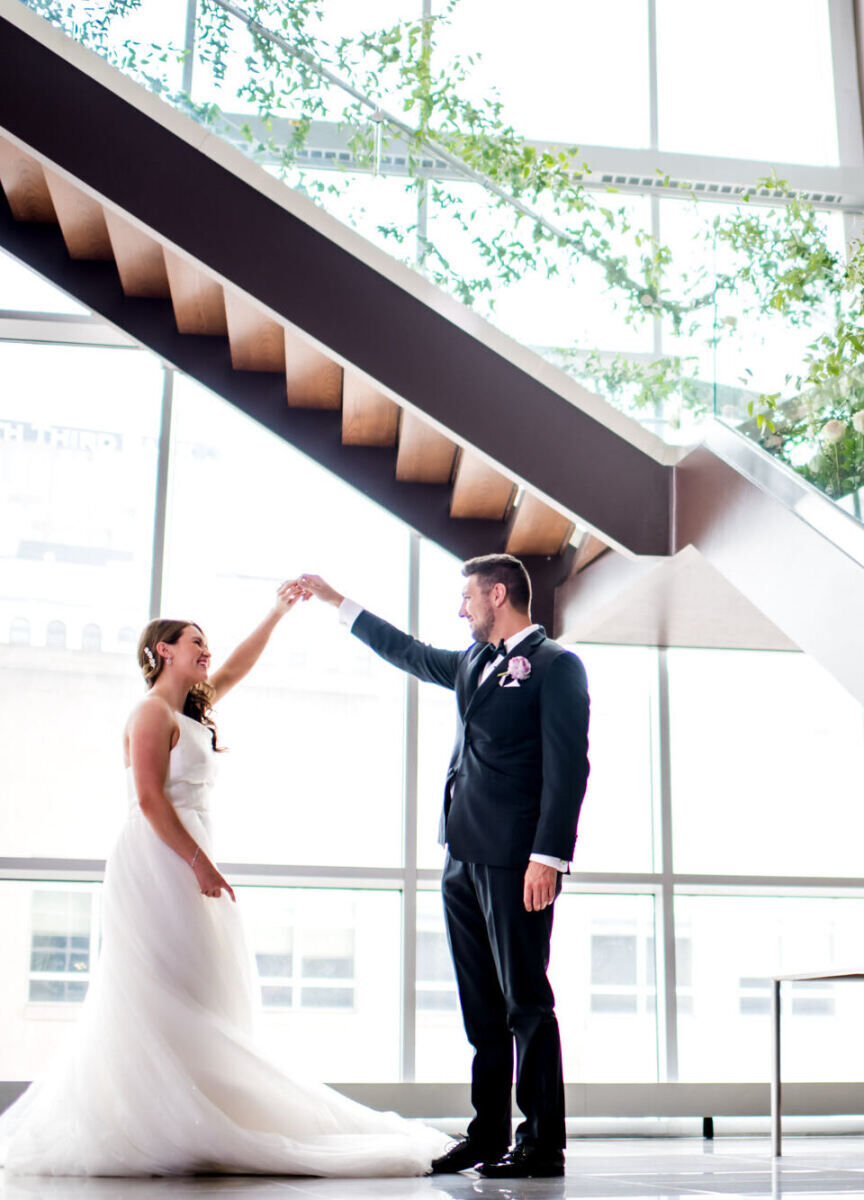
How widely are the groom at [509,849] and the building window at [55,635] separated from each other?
2.71 meters

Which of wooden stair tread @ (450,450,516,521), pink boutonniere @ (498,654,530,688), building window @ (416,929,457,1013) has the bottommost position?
building window @ (416,929,457,1013)

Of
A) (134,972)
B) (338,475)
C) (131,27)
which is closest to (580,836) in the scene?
(338,475)

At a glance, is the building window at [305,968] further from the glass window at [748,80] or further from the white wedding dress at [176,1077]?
the glass window at [748,80]

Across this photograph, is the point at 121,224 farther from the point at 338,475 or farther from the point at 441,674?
the point at 441,674

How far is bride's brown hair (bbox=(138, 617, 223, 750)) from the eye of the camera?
383cm

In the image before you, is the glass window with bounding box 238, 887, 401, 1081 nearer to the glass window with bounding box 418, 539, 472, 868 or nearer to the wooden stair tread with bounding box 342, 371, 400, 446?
the glass window with bounding box 418, 539, 472, 868

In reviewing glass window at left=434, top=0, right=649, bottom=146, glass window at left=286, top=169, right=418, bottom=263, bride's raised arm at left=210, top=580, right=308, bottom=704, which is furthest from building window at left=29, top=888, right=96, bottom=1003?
glass window at left=434, top=0, right=649, bottom=146

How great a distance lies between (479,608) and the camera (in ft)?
11.7

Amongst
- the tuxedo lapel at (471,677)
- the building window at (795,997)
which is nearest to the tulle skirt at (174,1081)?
the tuxedo lapel at (471,677)

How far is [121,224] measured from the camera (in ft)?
13.8

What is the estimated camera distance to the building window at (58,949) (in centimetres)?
536

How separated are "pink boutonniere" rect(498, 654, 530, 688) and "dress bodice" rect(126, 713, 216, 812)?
929 millimetres

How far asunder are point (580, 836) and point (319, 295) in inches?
119

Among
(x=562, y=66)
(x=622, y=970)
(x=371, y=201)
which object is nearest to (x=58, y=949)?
(x=622, y=970)
